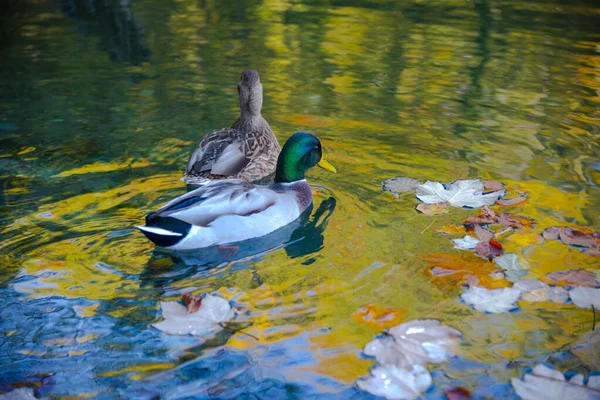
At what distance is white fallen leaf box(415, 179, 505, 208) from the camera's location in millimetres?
4977

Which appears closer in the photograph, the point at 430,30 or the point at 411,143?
the point at 411,143

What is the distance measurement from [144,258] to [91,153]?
6.12 ft

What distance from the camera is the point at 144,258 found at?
4266 millimetres

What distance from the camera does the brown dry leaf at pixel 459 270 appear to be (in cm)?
400

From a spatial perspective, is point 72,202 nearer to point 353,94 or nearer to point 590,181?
point 353,94

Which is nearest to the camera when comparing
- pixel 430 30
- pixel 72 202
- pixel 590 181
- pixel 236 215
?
pixel 236 215

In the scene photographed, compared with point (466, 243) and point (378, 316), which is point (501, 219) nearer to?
point (466, 243)

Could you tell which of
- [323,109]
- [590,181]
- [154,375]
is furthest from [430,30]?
[154,375]

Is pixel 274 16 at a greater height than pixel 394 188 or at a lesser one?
greater

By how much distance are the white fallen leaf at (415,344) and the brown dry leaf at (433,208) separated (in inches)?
53.8

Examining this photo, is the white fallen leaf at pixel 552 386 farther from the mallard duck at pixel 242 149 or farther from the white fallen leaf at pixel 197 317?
the mallard duck at pixel 242 149

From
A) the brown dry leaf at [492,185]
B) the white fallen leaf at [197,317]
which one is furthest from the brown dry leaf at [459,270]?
the white fallen leaf at [197,317]

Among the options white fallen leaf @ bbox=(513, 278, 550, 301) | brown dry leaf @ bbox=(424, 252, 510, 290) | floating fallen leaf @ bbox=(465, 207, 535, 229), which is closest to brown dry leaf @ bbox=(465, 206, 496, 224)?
floating fallen leaf @ bbox=(465, 207, 535, 229)

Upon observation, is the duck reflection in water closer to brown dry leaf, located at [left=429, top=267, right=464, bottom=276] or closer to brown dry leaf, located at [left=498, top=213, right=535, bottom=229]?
brown dry leaf, located at [left=429, top=267, right=464, bottom=276]
